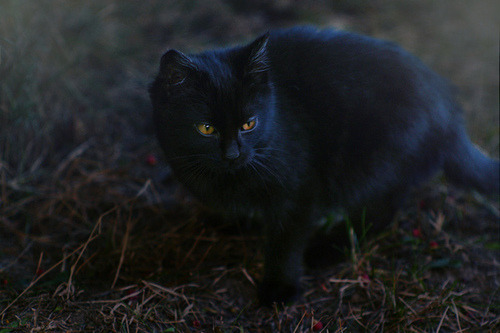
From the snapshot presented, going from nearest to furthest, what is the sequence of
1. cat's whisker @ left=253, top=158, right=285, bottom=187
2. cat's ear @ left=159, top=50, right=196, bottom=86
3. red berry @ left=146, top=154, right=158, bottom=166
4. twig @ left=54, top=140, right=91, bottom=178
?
cat's ear @ left=159, top=50, right=196, bottom=86, cat's whisker @ left=253, top=158, right=285, bottom=187, twig @ left=54, top=140, right=91, bottom=178, red berry @ left=146, top=154, right=158, bottom=166

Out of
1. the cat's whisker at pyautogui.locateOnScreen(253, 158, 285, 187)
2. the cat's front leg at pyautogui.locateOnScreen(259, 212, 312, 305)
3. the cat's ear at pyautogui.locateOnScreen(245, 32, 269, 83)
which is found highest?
the cat's ear at pyautogui.locateOnScreen(245, 32, 269, 83)

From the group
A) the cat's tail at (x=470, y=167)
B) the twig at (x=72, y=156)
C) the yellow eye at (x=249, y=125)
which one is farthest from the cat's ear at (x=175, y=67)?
the cat's tail at (x=470, y=167)

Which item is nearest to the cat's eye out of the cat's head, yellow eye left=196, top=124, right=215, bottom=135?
the cat's head

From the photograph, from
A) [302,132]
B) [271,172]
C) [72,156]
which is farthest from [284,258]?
[72,156]

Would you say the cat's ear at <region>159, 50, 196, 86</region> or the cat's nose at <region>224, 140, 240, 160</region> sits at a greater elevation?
the cat's ear at <region>159, 50, 196, 86</region>

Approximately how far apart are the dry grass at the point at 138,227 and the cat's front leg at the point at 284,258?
0.22 feet

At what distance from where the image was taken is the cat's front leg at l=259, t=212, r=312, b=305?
1.91 meters

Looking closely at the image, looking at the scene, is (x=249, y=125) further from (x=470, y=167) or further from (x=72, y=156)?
(x=72, y=156)

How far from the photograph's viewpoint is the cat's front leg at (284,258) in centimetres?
191

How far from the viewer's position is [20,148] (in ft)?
8.16

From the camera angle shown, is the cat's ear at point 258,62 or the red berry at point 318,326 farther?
the red berry at point 318,326

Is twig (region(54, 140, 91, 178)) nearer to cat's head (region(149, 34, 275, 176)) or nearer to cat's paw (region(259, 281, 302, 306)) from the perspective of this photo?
cat's head (region(149, 34, 275, 176))

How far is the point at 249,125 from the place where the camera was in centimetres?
171

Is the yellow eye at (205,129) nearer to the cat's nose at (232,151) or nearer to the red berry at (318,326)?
the cat's nose at (232,151)
